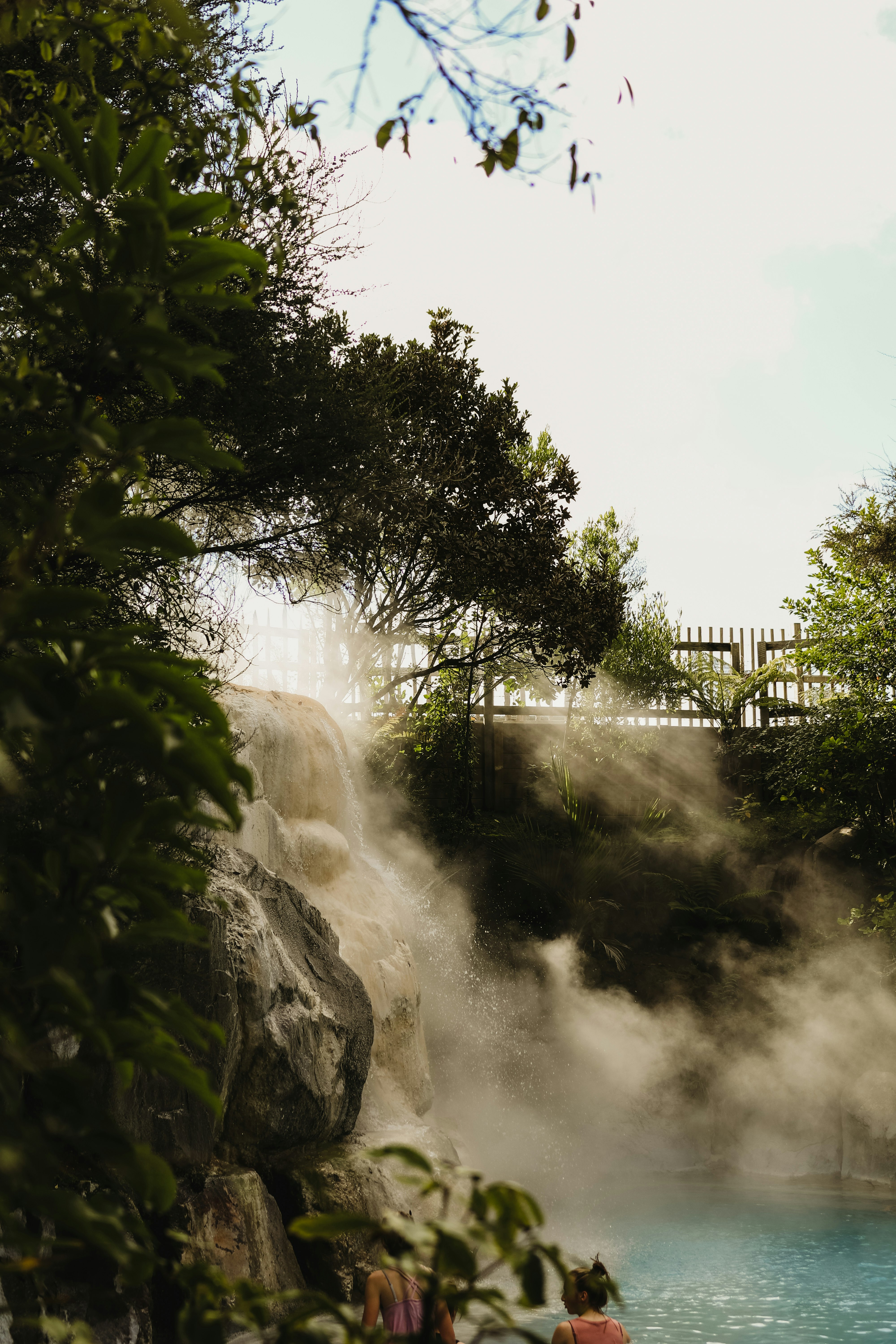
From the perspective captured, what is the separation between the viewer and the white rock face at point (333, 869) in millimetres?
9195

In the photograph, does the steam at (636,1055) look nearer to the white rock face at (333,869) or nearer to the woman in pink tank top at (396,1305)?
the white rock face at (333,869)

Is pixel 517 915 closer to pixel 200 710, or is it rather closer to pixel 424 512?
pixel 424 512

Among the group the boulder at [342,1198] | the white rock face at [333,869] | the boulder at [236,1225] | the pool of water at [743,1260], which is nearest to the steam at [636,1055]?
the pool of water at [743,1260]

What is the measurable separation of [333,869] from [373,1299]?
19.9ft

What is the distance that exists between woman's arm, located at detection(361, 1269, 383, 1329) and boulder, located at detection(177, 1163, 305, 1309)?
1.44 meters

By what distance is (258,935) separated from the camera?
682 centimetres

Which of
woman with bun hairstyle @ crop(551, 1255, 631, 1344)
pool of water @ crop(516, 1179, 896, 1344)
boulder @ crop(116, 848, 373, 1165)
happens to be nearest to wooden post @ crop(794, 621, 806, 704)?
pool of water @ crop(516, 1179, 896, 1344)

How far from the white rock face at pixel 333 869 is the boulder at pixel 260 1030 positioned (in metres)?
0.96

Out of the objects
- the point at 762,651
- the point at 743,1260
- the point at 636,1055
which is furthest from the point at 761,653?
the point at 743,1260

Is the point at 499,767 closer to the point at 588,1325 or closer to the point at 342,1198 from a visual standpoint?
the point at 342,1198

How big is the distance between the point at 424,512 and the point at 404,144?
11345 mm

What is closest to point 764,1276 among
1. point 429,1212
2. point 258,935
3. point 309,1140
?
point 429,1212

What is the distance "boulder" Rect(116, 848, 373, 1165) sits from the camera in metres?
5.96

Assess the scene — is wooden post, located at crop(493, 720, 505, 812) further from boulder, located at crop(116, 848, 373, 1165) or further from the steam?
boulder, located at crop(116, 848, 373, 1165)
